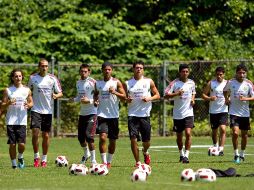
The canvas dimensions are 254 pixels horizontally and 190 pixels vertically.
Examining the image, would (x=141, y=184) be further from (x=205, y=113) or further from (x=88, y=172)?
(x=205, y=113)

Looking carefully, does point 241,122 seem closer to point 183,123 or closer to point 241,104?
point 241,104

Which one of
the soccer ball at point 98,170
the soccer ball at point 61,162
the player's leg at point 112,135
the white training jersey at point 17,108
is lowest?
the soccer ball at point 61,162

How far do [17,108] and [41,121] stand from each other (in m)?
1.14

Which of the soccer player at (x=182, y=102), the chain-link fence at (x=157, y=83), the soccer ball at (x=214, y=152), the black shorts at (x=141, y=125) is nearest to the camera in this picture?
the black shorts at (x=141, y=125)

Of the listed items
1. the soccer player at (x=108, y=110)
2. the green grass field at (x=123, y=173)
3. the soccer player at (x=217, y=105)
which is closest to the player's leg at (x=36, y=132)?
the green grass field at (x=123, y=173)

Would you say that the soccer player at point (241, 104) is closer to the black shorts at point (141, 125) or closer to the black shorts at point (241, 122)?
the black shorts at point (241, 122)

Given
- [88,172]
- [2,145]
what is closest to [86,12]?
[2,145]

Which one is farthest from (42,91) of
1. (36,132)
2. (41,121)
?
(36,132)

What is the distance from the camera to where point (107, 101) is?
1925 cm

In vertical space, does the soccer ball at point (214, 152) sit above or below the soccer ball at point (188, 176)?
below

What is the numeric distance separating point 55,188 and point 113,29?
20.4 meters

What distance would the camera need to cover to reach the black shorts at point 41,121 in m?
19.8

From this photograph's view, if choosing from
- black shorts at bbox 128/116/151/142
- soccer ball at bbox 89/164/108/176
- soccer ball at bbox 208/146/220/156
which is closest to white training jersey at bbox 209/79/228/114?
soccer ball at bbox 208/146/220/156

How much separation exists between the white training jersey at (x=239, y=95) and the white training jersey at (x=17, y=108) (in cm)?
468
